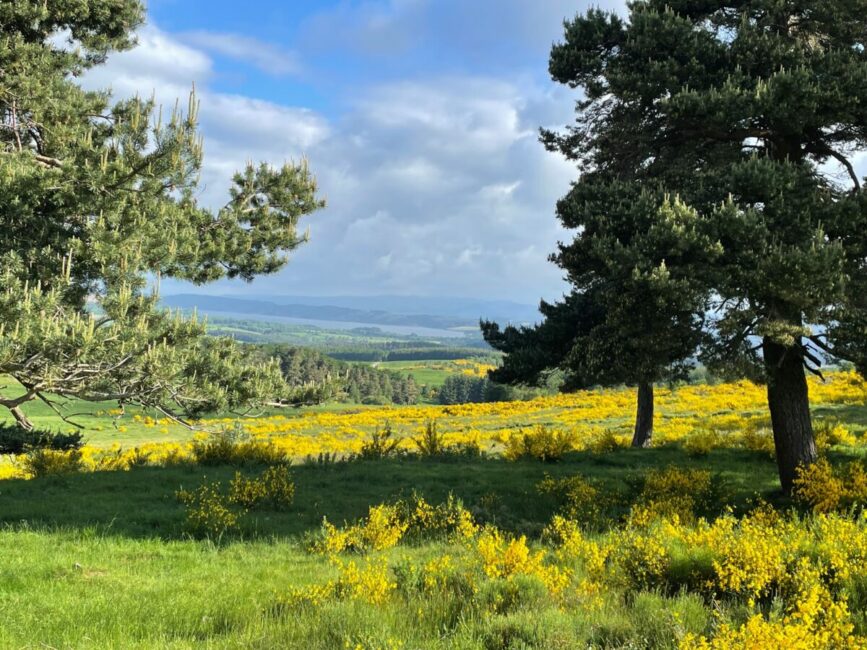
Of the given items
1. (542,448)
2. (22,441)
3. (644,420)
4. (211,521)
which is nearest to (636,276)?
(211,521)

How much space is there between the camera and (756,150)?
30.9 ft

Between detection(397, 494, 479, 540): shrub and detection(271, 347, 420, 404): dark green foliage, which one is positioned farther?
detection(271, 347, 420, 404): dark green foliage

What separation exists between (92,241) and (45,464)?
7720mm

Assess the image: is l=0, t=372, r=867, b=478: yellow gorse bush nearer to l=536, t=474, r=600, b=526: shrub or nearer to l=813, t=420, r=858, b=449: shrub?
l=813, t=420, r=858, b=449: shrub

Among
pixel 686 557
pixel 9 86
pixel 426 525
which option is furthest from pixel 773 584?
pixel 9 86

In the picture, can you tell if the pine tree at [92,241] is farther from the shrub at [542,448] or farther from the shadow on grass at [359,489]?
the shrub at [542,448]

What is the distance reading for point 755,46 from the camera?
9344mm

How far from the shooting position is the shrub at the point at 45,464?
1302 centimetres

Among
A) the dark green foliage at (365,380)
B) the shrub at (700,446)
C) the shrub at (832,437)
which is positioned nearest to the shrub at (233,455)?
the shrub at (700,446)

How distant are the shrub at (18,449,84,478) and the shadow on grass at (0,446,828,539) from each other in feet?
4.05

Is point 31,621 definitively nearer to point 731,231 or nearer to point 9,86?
point 731,231

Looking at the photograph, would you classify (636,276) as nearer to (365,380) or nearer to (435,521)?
(435,521)

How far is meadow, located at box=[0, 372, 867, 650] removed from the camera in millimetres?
4309

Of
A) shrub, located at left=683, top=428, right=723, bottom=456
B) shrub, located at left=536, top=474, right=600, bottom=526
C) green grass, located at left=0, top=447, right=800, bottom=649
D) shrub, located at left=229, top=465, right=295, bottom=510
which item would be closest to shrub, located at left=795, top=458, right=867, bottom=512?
green grass, located at left=0, top=447, right=800, bottom=649
